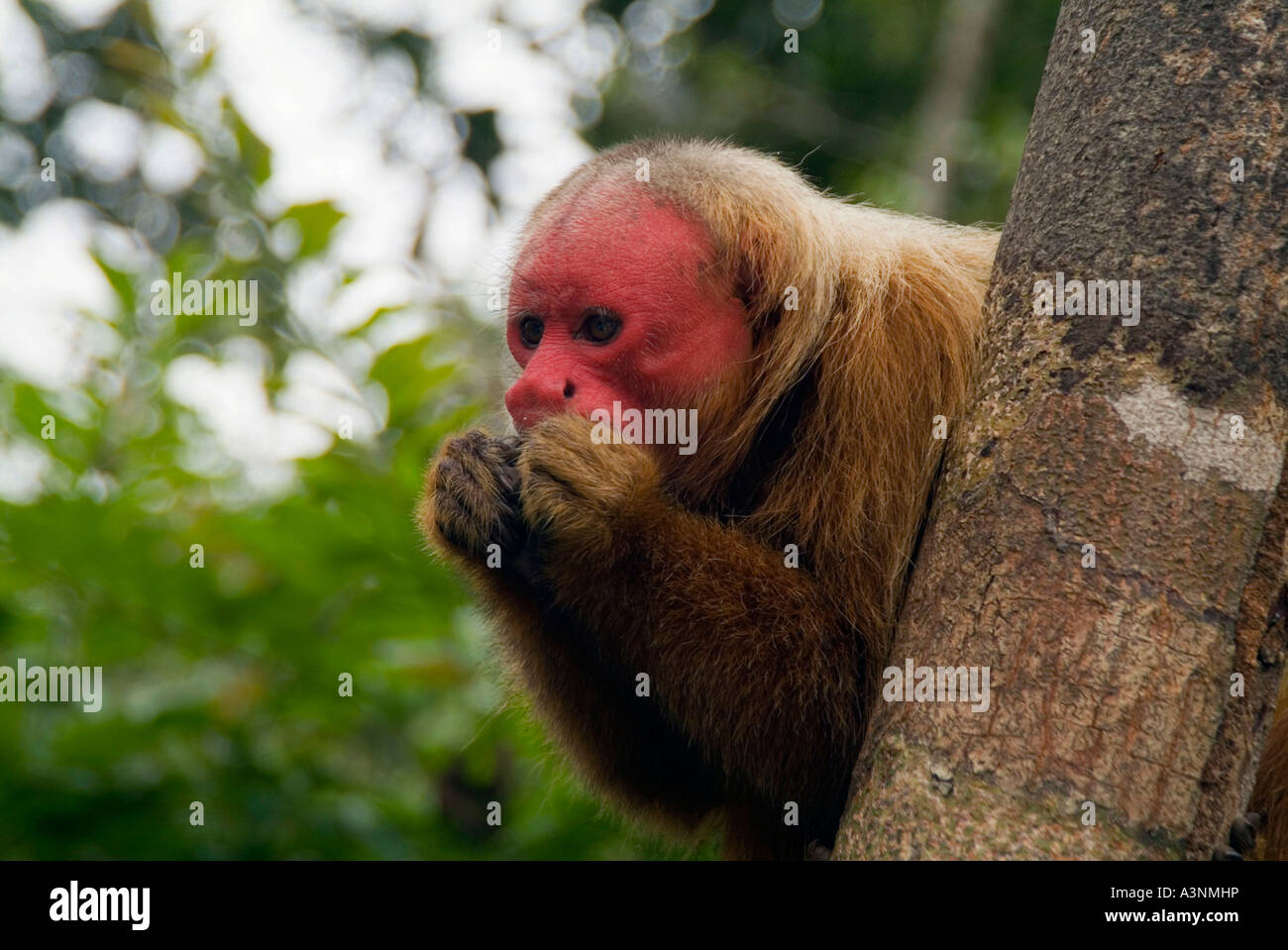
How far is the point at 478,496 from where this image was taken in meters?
3.33

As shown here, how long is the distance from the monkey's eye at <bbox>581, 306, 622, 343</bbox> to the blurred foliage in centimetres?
122

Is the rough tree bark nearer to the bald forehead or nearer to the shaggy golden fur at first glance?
the shaggy golden fur

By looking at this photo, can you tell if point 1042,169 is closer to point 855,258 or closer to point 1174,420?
point 1174,420

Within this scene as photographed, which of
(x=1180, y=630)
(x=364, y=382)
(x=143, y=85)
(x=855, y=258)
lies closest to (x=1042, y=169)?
(x=1180, y=630)

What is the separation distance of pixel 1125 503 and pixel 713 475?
5.07 ft

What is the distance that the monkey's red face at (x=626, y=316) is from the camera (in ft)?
11.8

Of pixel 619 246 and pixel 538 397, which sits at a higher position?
pixel 619 246

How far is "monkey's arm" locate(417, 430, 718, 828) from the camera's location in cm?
336

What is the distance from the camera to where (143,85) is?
23.5 feet
